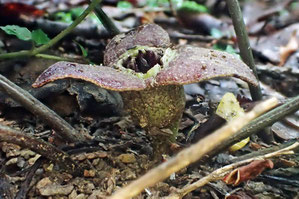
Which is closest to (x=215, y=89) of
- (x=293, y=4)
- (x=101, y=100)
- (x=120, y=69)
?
(x=101, y=100)

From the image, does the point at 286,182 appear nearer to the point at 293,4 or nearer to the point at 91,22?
the point at 91,22

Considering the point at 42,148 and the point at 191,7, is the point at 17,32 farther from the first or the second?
the point at 191,7

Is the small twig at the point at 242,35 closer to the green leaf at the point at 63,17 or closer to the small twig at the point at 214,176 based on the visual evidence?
the small twig at the point at 214,176

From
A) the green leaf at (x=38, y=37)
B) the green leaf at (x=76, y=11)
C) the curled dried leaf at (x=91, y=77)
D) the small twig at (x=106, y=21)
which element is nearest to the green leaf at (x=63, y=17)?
the green leaf at (x=76, y=11)

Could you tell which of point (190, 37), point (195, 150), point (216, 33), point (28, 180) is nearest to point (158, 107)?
point (28, 180)

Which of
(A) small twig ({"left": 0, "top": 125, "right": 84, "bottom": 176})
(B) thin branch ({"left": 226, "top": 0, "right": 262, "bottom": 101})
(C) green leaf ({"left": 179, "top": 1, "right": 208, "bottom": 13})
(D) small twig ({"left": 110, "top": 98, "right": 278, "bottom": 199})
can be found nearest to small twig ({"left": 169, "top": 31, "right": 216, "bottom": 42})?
(C) green leaf ({"left": 179, "top": 1, "right": 208, "bottom": 13})

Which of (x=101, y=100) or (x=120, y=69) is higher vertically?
(x=120, y=69)
